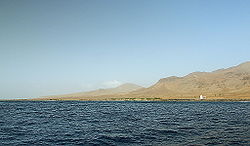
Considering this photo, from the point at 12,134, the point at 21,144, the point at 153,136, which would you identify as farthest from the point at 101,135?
the point at 12,134

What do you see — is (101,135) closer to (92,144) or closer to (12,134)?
(92,144)

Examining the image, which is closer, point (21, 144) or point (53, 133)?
point (21, 144)

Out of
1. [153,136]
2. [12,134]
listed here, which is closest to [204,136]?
[153,136]

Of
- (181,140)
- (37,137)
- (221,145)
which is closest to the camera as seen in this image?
(221,145)

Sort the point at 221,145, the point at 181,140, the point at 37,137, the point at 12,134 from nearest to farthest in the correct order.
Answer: the point at 221,145 → the point at 181,140 → the point at 37,137 → the point at 12,134

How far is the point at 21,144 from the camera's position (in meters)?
28.5

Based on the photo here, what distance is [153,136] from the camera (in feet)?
108

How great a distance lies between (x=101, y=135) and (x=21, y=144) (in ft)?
33.7

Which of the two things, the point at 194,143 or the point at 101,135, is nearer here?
the point at 194,143

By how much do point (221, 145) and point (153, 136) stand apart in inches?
352

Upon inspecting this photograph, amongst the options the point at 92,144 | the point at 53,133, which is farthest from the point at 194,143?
the point at 53,133

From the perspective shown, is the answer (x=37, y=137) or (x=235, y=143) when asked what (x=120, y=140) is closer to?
Answer: (x=37, y=137)

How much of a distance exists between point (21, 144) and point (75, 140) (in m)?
6.12

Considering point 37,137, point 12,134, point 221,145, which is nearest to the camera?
point 221,145
